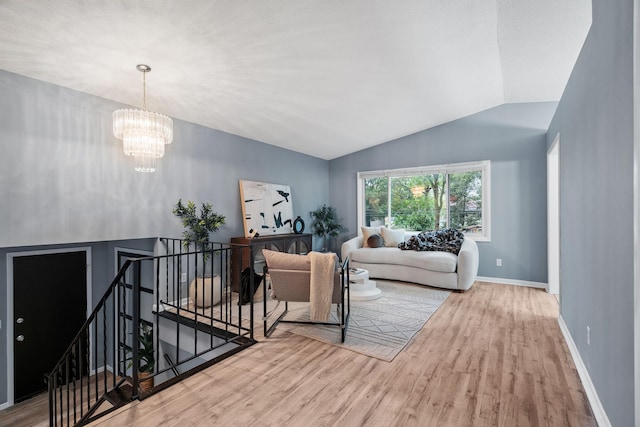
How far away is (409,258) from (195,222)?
10.9 feet

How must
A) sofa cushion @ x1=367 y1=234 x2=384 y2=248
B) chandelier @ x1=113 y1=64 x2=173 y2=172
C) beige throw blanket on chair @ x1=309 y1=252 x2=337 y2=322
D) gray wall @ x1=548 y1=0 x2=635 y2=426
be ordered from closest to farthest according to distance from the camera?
gray wall @ x1=548 y1=0 x2=635 y2=426
chandelier @ x1=113 y1=64 x2=173 y2=172
beige throw blanket on chair @ x1=309 y1=252 x2=337 y2=322
sofa cushion @ x1=367 y1=234 x2=384 y2=248

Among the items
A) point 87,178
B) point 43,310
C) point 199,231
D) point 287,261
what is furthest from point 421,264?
point 43,310

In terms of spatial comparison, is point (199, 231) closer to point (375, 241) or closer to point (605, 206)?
point (375, 241)

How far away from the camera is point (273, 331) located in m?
3.22

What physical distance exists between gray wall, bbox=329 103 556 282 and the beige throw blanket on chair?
369cm

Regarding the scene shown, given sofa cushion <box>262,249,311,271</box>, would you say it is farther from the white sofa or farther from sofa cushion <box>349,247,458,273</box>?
sofa cushion <box>349,247,458,273</box>

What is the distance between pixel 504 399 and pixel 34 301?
543 centimetres

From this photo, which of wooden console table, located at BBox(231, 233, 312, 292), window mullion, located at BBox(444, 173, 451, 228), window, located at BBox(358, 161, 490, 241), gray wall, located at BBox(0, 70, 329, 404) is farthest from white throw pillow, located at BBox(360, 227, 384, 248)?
gray wall, located at BBox(0, 70, 329, 404)

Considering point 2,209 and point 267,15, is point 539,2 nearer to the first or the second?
point 267,15

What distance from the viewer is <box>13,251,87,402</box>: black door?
3863 millimetres

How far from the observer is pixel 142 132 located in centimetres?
282

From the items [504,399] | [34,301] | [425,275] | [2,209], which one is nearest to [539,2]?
[504,399]

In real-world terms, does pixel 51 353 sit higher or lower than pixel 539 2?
lower

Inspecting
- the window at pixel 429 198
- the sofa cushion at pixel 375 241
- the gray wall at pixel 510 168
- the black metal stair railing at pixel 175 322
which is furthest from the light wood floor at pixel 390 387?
the window at pixel 429 198
